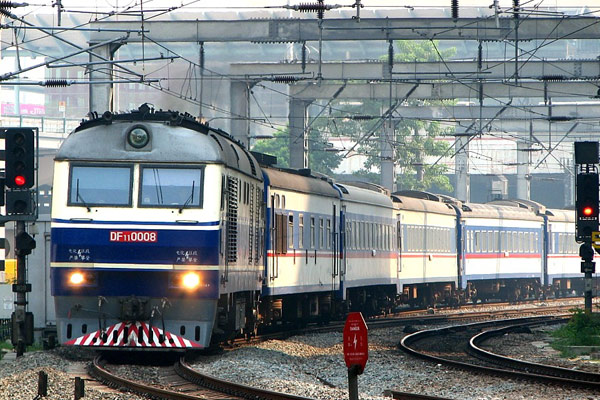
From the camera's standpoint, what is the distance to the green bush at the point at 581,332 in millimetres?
23703

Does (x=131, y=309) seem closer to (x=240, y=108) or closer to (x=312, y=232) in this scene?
(x=312, y=232)

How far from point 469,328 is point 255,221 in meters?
10.9

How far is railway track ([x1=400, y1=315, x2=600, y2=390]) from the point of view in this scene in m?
16.8

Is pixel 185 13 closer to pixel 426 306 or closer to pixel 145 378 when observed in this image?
pixel 426 306

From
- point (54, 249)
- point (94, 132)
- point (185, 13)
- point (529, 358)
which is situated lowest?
point (529, 358)

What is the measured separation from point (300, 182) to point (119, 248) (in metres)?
8.78

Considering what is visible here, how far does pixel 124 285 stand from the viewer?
17.0 metres

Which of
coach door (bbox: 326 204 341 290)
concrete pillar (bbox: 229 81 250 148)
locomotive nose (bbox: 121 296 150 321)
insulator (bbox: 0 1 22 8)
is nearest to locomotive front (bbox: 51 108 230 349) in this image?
locomotive nose (bbox: 121 296 150 321)

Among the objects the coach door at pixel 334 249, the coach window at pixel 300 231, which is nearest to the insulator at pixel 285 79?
the coach door at pixel 334 249

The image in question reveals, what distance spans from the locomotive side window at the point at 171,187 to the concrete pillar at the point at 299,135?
23.7 metres

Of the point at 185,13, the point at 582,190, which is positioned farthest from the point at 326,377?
the point at 185,13

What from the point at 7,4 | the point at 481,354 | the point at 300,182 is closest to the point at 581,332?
the point at 481,354

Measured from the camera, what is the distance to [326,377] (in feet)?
55.1

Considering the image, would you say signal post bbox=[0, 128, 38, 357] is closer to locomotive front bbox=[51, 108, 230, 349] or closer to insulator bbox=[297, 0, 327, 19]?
locomotive front bbox=[51, 108, 230, 349]
